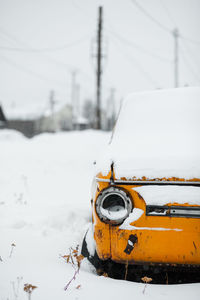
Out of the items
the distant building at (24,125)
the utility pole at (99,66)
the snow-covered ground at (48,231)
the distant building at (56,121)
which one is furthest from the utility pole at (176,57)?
the distant building at (24,125)

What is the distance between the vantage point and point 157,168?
5.29 ft

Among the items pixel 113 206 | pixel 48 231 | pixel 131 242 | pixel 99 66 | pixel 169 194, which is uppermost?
pixel 99 66

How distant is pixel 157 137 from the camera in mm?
2186

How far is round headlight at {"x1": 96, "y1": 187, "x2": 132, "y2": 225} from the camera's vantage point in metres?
1.56

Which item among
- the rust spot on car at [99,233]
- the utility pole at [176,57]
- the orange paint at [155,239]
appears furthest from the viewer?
the utility pole at [176,57]

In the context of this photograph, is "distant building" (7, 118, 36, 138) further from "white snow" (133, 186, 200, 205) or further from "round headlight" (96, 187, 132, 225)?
"white snow" (133, 186, 200, 205)

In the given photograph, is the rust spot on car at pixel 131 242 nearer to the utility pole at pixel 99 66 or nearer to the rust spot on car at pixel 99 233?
the rust spot on car at pixel 99 233

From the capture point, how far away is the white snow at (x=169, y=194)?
1506mm

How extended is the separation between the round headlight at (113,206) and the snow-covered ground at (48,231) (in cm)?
48

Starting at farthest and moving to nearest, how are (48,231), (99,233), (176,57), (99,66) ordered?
(176,57) < (99,66) < (48,231) < (99,233)

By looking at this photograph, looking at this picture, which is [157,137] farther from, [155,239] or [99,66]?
[99,66]

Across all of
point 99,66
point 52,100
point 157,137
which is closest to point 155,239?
point 157,137

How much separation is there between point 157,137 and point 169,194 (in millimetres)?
772

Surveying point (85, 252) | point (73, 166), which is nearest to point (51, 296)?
point (85, 252)
